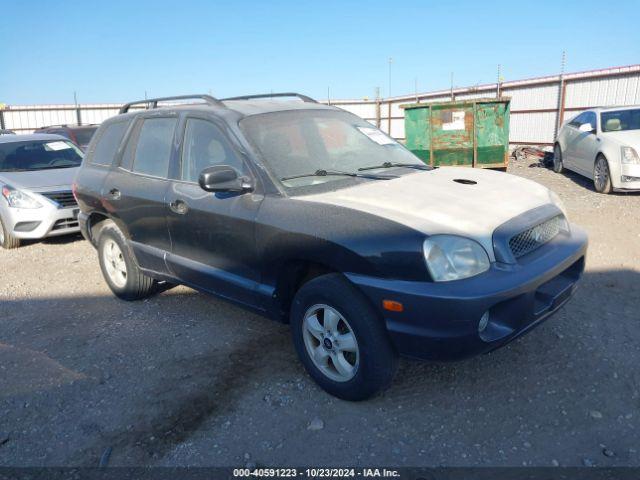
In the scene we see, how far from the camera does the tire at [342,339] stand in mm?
2826

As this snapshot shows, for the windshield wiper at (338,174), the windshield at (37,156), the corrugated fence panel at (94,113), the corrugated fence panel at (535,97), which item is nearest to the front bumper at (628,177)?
the windshield wiper at (338,174)

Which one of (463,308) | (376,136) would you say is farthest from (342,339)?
(376,136)

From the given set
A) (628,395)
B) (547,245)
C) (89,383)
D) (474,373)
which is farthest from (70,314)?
(628,395)

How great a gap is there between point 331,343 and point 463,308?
88 centimetres

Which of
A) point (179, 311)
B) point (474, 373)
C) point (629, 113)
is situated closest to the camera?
point (474, 373)

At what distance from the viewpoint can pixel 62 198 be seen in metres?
7.07

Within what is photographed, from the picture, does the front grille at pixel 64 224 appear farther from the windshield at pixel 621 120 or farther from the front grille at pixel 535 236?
the windshield at pixel 621 120

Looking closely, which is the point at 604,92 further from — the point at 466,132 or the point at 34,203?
the point at 34,203

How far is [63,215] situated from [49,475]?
5090 millimetres

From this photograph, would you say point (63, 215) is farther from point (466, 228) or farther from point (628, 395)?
point (628, 395)

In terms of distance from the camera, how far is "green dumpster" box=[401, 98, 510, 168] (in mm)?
11281

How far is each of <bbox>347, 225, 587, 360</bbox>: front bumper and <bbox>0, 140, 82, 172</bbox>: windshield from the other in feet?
22.5

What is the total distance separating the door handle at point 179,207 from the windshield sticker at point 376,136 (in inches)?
59.4

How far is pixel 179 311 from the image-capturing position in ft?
15.3
